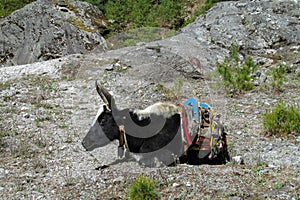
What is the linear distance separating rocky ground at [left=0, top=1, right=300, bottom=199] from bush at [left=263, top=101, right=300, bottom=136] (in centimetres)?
17

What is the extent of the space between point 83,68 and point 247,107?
5.96m

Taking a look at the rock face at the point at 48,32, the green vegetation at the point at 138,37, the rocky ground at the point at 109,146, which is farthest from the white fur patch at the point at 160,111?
the rock face at the point at 48,32

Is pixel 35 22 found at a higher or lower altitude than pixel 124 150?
higher

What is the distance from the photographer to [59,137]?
270 inches

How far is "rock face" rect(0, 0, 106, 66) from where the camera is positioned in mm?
14391

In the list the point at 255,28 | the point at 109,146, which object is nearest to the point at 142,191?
the point at 109,146

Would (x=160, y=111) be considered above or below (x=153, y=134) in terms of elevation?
above

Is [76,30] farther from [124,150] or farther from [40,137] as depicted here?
[124,150]

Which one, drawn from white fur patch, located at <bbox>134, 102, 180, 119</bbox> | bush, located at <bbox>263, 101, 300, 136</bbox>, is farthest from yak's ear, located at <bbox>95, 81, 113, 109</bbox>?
bush, located at <bbox>263, 101, 300, 136</bbox>

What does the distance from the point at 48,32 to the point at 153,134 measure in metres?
10.7

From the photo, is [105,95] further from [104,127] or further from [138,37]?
[138,37]

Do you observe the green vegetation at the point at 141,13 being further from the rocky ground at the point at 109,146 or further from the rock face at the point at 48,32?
the rocky ground at the point at 109,146

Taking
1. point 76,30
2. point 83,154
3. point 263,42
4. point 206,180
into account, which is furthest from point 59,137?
point 263,42

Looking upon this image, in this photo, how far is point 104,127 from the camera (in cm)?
511
